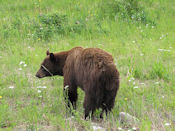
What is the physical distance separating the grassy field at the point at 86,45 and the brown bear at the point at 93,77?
33 cm

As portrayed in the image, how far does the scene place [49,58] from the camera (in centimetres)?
609

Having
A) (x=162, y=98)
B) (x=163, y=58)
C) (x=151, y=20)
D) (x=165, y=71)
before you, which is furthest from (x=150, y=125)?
(x=151, y=20)

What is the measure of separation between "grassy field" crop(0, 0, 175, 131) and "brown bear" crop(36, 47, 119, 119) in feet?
1.08

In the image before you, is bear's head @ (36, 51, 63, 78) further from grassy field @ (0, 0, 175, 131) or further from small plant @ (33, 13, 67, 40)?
small plant @ (33, 13, 67, 40)

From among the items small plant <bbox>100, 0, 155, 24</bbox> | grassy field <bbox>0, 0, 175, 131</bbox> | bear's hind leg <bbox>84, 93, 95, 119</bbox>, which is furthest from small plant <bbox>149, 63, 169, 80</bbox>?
small plant <bbox>100, 0, 155, 24</bbox>

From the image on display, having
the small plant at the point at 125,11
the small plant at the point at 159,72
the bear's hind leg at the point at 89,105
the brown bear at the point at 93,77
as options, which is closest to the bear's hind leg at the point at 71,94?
the brown bear at the point at 93,77

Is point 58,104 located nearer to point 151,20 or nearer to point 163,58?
point 163,58

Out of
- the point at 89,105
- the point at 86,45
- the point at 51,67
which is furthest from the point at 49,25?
the point at 89,105

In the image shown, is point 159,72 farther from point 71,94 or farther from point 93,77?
point 93,77

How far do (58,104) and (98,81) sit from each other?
4.38 feet

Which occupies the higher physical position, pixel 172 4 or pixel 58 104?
pixel 172 4

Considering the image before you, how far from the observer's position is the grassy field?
4.97 m

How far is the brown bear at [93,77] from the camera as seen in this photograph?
14.8 feet

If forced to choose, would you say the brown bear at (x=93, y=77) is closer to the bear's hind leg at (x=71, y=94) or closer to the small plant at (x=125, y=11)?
→ the bear's hind leg at (x=71, y=94)
